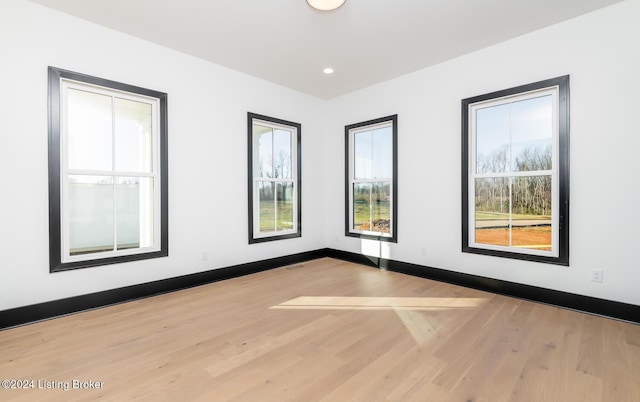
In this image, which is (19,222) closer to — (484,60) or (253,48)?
(253,48)

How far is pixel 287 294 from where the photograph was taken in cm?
345

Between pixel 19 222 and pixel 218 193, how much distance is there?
1.92m

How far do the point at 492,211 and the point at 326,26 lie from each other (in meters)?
2.91

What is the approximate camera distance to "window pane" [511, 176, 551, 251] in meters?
3.19

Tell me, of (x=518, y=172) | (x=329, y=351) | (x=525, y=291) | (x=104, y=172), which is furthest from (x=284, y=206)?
(x=525, y=291)

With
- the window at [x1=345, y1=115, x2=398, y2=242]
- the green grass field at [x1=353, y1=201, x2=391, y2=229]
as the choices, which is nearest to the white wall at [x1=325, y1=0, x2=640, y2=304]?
the window at [x1=345, y1=115, x2=398, y2=242]

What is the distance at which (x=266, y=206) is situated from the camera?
467 centimetres

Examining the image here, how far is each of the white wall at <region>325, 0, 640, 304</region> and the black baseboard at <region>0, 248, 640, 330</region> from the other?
83 millimetres

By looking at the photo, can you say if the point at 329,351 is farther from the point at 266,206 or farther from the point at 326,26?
the point at 326,26

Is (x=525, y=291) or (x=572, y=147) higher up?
(x=572, y=147)

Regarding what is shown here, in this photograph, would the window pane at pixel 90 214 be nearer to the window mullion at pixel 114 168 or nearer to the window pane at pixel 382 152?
the window mullion at pixel 114 168

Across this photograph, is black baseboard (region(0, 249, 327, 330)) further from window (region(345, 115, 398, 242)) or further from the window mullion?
window (region(345, 115, 398, 242))

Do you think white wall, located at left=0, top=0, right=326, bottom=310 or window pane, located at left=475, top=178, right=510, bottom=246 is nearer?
white wall, located at left=0, top=0, right=326, bottom=310

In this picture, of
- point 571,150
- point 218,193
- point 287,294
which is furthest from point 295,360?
point 571,150
